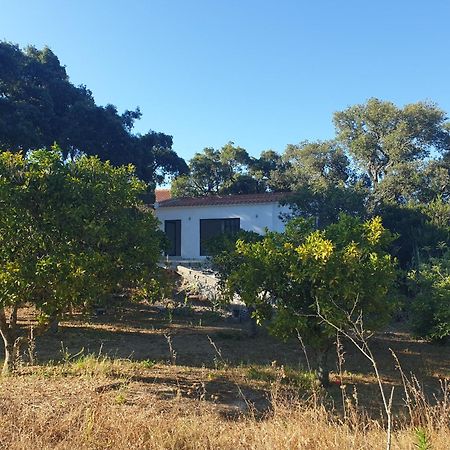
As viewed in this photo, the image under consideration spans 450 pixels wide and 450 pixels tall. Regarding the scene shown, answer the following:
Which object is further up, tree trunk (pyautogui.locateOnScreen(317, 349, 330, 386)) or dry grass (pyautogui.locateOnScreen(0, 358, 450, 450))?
dry grass (pyautogui.locateOnScreen(0, 358, 450, 450))

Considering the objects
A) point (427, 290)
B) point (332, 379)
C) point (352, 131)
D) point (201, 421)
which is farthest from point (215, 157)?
point (201, 421)

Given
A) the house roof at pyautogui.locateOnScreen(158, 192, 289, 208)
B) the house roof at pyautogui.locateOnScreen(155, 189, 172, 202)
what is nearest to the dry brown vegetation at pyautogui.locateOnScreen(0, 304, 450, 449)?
the house roof at pyautogui.locateOnScreen(158, 192, 289, 208)

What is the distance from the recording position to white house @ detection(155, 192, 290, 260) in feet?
65.2

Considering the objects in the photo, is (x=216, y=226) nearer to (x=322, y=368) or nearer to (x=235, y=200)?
(x=235, y=200)

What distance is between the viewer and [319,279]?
24.4 ft

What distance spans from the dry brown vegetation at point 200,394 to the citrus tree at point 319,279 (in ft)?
2.81

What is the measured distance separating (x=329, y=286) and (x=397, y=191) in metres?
15.3

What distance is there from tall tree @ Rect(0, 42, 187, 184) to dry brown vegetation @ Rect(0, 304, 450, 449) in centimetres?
774

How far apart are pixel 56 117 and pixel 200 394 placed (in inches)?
603

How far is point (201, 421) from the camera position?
429cm

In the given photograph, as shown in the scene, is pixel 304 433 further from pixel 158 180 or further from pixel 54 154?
pixel 158 180

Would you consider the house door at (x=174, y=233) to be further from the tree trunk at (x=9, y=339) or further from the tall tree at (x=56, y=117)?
the tree trunk at (x=9, y=339)

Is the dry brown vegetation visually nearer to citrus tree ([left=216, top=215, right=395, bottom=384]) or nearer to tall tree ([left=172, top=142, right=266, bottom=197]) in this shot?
citrus tree ([left=216, top=215, right=395, bottom=384])

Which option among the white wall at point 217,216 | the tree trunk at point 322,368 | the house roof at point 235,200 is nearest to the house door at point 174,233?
the white wall at point 217,216
